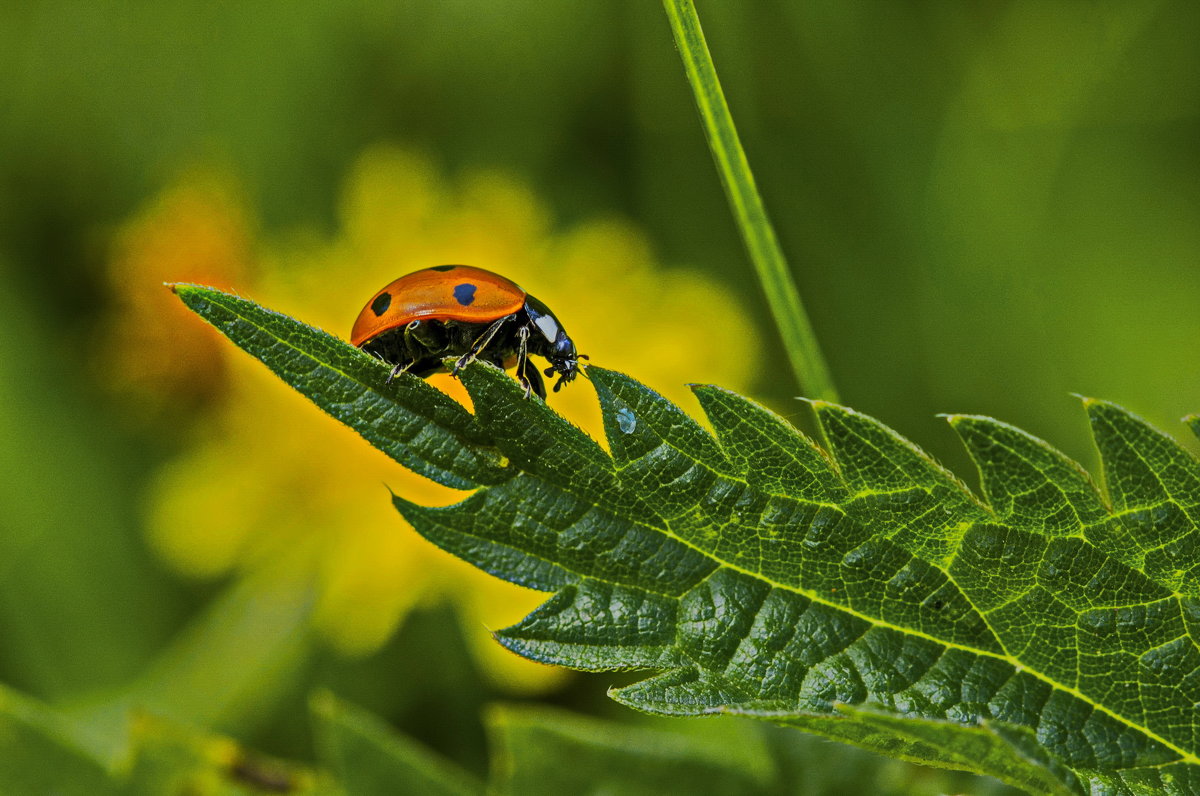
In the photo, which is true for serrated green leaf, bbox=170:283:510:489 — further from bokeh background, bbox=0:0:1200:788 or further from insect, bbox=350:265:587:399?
bokeh background, bbox=0:0:1200:788

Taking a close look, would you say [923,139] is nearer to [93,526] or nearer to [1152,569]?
[1152,569]

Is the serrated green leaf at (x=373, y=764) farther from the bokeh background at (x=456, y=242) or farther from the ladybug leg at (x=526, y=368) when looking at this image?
the bokeh background at (x=456, y=242)

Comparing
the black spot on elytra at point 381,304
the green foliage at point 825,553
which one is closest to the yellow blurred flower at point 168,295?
the black spot on elytra at point 381,304

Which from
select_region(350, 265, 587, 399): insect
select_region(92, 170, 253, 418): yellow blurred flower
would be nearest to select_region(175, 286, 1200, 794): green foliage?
select_region(350, 265, 587, 399): insect

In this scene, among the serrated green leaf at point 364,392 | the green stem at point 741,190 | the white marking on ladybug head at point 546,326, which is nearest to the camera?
the serrated green leaf at point 364,392

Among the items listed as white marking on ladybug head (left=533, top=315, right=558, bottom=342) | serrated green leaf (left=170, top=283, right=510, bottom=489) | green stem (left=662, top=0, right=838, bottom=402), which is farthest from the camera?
white marking on ladybug head (left=533, top=315, right=558, bottom=342)

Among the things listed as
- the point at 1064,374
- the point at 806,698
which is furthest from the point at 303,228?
the point at 806,698
